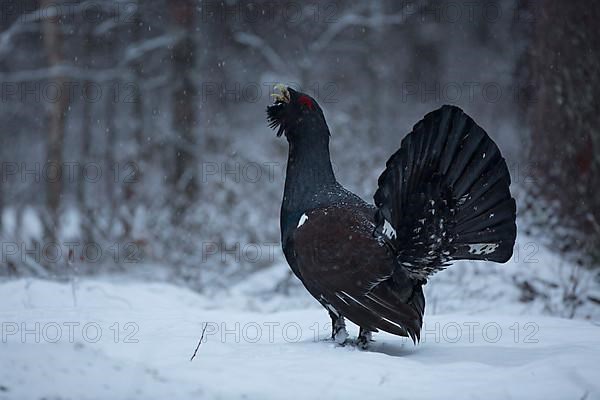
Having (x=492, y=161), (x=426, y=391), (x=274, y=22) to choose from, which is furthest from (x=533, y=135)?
(x=274, y=22)

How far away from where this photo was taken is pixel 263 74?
13930mm

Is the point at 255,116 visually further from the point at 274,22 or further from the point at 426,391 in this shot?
the point at 426,391

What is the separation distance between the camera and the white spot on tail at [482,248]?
3.76 meters

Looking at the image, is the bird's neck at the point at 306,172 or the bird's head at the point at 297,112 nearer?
the bird's neck at the point at 306,172

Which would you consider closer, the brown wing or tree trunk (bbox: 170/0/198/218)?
the brown wing

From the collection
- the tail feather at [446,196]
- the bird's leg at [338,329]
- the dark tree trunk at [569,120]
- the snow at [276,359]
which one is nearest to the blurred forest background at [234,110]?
the dark tree trunk at [569,120]

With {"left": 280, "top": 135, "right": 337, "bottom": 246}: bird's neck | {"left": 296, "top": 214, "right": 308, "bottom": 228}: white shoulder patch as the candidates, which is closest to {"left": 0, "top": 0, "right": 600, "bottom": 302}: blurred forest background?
{"left": 280, "top": 135, "right": 337, "bottom": 246}: bird's neck

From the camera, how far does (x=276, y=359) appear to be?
3213mm

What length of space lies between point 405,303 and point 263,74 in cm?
1090

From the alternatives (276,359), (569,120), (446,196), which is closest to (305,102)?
(446,196)

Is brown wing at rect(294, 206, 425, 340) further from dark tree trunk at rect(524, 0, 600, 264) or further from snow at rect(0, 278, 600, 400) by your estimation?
dark tree trunk at rect(524, 0, 600, 264)

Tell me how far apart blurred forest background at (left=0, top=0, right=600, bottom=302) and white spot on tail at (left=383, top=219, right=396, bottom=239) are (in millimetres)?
3262

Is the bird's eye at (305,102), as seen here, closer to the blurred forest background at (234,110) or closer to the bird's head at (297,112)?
the bird's head at (297,112)

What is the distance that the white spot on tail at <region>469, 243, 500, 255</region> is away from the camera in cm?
376
